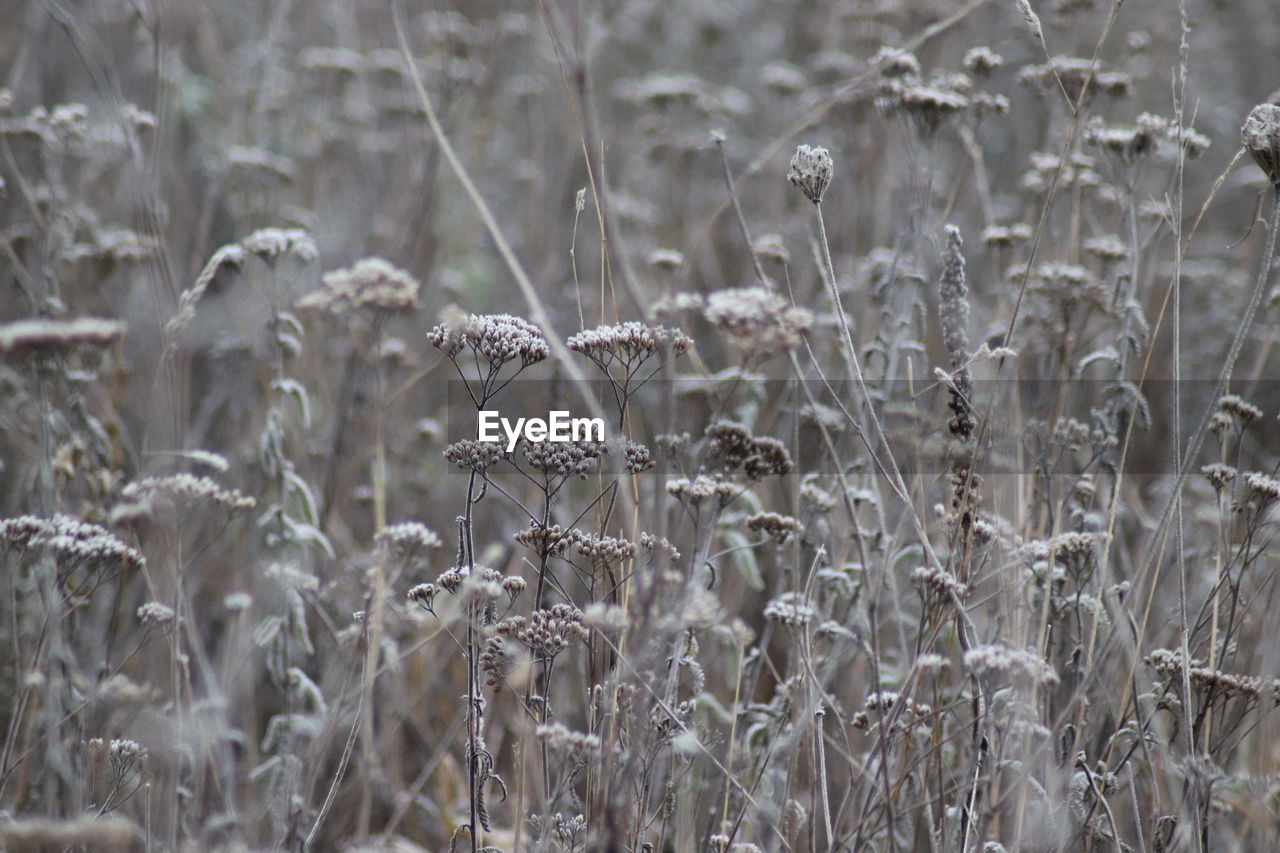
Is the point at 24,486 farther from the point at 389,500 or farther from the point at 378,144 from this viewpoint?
the point at 378,144

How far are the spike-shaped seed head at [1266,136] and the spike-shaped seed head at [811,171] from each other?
0.95 meters

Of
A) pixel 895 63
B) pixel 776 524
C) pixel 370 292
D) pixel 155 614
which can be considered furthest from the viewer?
pixel 895 63

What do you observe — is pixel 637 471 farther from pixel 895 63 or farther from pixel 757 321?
pixel 895 63

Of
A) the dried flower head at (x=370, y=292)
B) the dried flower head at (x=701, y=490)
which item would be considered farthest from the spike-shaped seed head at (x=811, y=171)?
the dried flower head at (x=370, y=292)

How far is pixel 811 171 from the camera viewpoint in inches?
85.0

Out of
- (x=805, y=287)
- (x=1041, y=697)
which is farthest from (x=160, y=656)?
(x=805, y=287)

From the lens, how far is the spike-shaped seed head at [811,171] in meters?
2.15

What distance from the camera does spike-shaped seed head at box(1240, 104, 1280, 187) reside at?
7.03ft

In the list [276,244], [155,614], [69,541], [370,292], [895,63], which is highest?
[895,63]

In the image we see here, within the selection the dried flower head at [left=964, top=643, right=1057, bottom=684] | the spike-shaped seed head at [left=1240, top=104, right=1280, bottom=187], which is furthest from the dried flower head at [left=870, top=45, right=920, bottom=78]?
the dried flower head at [left=964, top=643, right=1057, bottom=684]

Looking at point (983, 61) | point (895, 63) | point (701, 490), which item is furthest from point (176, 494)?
point (983, 61)

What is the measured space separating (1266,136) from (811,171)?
104 cm

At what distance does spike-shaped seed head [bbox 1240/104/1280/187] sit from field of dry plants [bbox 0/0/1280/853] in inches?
0.4

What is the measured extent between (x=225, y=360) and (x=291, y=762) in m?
2.51
